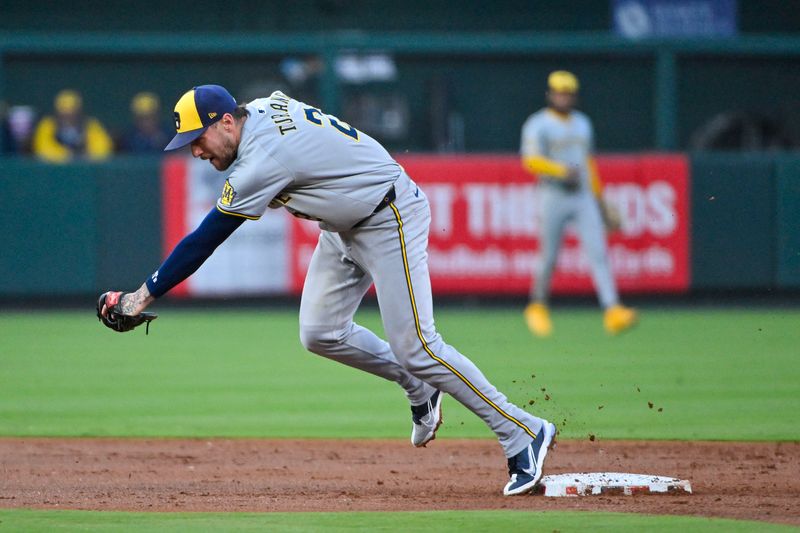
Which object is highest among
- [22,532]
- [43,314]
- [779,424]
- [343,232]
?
[343,232]

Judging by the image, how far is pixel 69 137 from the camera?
14.6m

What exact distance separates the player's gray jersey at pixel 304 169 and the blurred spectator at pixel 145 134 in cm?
925

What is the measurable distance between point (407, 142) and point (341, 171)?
1020cm

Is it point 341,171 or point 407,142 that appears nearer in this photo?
point 341,171

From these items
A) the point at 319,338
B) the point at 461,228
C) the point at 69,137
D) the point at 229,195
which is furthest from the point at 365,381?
the point at 69,137

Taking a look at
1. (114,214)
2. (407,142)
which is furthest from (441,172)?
(114,214)

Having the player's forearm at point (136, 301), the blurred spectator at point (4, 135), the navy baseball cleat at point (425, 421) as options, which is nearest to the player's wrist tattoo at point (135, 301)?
the player's forearm at point (136, 301)

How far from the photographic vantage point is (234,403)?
28.4 ft

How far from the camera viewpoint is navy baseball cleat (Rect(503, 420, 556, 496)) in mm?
5590

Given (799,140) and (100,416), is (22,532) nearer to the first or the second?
(100,416)

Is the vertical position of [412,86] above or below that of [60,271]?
above

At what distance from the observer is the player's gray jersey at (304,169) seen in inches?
209

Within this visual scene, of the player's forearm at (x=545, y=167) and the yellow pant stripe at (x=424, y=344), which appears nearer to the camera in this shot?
the yellow pant stripe at (x=424, y=344)

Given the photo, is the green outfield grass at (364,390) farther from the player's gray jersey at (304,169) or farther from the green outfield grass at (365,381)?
the player's gray jersey at (304,169)
